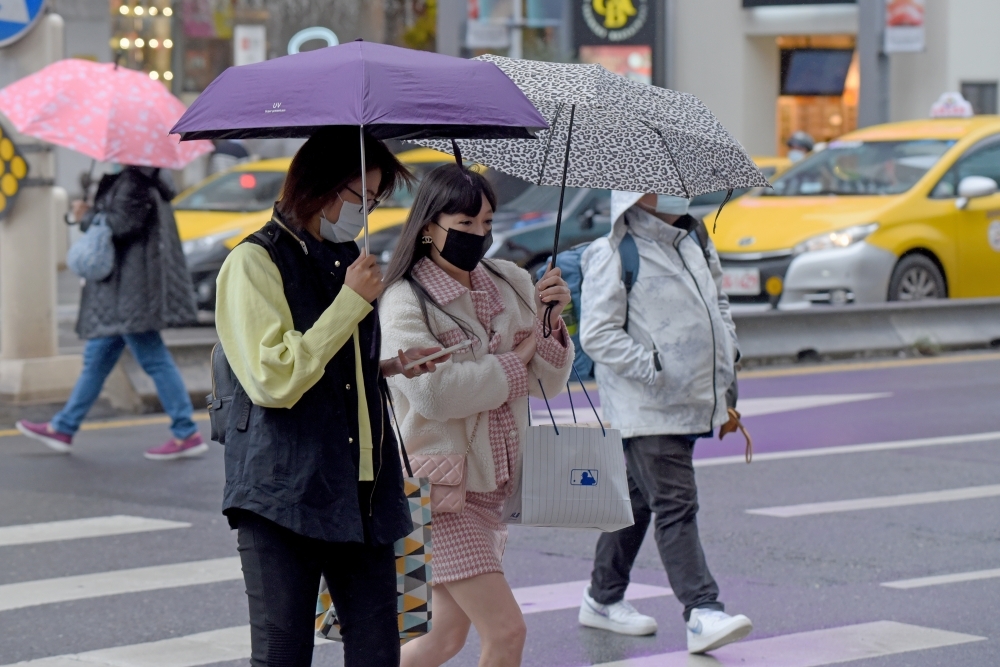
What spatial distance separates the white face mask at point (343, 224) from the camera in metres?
3.53

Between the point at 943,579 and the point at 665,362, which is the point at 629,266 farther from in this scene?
the point at 943,579

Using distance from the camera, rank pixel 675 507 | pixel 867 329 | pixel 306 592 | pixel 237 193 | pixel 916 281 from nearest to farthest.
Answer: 1. pixel 306 592
2. pixel 675 507
3. pixel 867 329
4. pixel 916 281
5. pixel 237 193

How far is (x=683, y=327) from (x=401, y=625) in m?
1.95

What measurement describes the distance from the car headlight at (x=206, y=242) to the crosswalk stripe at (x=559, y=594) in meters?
9.31

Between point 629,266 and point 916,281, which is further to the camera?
point 916,281

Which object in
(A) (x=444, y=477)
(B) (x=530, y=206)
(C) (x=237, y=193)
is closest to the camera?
(A) (x=444, y=477)

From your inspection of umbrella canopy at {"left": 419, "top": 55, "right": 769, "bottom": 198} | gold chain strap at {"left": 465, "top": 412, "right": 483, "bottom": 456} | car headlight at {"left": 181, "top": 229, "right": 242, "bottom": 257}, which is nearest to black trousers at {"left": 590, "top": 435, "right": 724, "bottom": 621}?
umbrella canopy at {"left": 419, "top": 55, "right": 769, "bottom": 198}

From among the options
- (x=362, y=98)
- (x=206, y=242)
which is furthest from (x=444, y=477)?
(x=206, y=242)

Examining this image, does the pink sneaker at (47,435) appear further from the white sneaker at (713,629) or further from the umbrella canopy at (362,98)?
the umbrella canopy at (362,98)

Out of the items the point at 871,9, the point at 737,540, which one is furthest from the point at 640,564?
the point at 871,9

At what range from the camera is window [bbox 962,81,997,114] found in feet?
94.6

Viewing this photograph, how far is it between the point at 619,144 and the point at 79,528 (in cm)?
371

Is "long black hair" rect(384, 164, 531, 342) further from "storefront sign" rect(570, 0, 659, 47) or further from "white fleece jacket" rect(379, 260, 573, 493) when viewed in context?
"storefront sign" rect(570, 0, 659, 47)

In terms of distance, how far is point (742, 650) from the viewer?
5.46 meters
